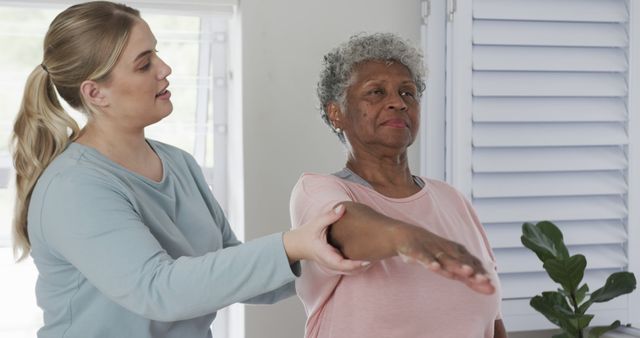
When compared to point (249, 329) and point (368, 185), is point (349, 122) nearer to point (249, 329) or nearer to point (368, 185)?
point (368, 185)

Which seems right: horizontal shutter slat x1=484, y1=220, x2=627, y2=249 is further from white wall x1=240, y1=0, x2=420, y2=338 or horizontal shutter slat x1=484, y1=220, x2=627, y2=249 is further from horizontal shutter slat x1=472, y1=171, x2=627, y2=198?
white wall x1=240, y1=0, x2=420, y2=338

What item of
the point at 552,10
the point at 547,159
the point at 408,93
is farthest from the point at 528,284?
the point at 408,93

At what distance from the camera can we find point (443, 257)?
3.34 ft

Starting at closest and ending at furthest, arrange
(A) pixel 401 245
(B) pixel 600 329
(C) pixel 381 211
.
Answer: (A) pixel 401 245, (C) pixel 381 211, (B) pixel 600 329

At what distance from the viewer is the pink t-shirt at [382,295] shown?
1.49m

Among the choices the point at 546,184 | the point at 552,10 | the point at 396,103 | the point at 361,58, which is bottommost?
the point at 546,184

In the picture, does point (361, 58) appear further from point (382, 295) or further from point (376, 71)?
point (382, 295)

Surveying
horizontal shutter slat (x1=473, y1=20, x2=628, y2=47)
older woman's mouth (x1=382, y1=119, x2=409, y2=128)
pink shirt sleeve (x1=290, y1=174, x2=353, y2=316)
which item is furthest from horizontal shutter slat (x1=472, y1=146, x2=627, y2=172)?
pink shirt sleeve (x1=290, y1=174, x2=353, y2=316)

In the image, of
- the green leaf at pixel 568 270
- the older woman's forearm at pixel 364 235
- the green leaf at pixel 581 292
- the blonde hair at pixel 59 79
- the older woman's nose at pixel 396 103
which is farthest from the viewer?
the green leaf at pixel 581 292

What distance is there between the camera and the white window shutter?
2.35 m

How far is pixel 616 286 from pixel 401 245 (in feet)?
4.49

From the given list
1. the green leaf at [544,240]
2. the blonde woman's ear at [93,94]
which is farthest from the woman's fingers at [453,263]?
the green leaf at [544,240]

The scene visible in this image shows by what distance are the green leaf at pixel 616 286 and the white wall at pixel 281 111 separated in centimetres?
89

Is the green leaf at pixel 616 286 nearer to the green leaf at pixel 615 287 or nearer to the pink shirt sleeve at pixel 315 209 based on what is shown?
the green leaf at pixel 615 287
